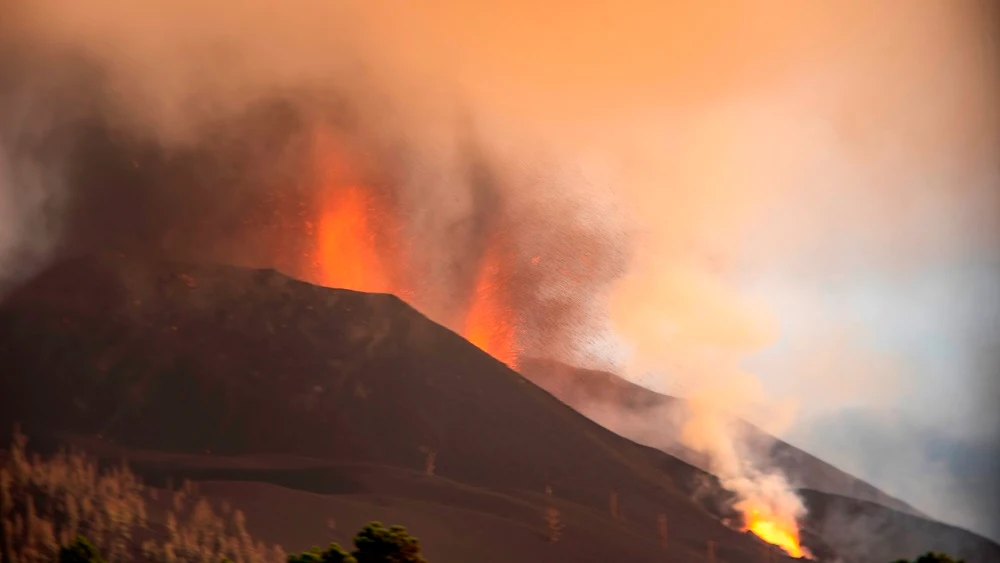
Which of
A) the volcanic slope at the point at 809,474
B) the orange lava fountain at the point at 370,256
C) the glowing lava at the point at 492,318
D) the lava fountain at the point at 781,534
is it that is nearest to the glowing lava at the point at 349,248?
the orange lava fountain at the point at 370,256

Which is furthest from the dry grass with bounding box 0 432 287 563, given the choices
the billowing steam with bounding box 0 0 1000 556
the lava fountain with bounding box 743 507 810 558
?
the lava fountain with bounding box 743 507 810 558

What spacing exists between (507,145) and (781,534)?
6.50ft

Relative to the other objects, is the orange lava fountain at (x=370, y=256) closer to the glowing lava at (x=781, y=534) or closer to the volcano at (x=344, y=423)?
the volcano at (x=344, y=423)

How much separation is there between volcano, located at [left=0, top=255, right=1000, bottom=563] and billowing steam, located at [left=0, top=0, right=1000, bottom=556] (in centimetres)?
16

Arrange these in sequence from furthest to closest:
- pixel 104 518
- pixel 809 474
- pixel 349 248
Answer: pixel 349 248, pixel 809 474, pixel 104 518

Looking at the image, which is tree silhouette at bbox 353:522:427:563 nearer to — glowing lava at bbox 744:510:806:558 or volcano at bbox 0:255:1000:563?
volcano at bbox 0:255:1000:563

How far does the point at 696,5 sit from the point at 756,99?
49 centimetres

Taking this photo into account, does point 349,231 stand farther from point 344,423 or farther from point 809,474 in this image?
point 809,474

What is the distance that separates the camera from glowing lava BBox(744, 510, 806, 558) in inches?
158

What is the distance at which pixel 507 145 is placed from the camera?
4.25 m

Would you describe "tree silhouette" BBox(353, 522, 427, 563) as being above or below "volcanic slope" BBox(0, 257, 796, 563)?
below

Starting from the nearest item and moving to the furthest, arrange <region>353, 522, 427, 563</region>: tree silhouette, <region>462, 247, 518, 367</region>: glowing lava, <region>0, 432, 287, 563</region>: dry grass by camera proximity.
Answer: <region>353, 522, 427, 563</region>: tree silhouette
<region>0, 432, 287, 563</region>: dry grass
<region>462, 247, 518, 367</region>: glowing lava

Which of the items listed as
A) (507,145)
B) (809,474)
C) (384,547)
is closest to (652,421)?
(809,474)

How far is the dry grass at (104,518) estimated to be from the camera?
3.90 metres
